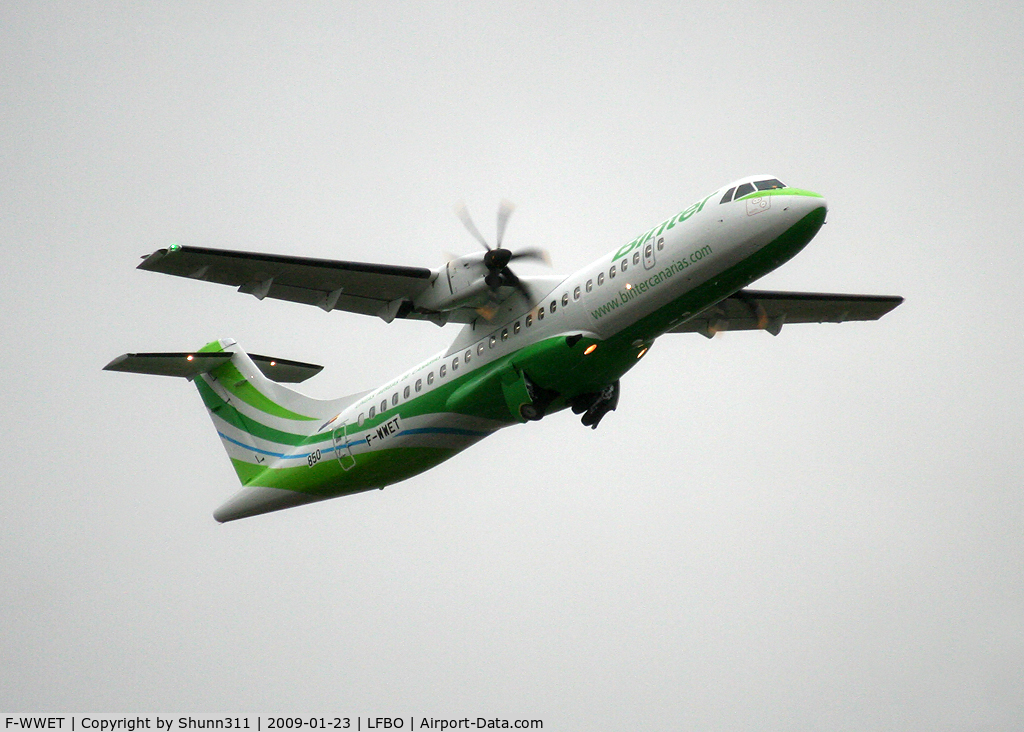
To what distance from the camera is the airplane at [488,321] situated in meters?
13.4

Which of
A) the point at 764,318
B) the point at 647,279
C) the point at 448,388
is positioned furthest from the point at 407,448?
the point at 764,318

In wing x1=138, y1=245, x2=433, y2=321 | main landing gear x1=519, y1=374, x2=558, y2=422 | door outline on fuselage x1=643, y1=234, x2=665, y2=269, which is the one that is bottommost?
main landing gear x1=519, y1=374, x2=558, y2=422

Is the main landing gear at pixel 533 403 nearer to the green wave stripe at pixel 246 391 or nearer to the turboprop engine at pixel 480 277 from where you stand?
the turboprop engine at pixel 480 277

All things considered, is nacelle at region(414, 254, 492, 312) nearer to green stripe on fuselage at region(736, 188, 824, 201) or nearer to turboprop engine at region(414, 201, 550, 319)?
turboprop engine at region(414, 201, 550, 319)

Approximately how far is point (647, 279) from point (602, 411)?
2951 millimetres

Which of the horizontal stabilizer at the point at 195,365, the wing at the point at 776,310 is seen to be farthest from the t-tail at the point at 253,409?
the wing at the point at 776,310

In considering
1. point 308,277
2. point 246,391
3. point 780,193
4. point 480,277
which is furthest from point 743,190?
point 246,391

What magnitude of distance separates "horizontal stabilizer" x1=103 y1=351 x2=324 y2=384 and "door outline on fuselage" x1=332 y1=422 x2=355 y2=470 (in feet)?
9.67

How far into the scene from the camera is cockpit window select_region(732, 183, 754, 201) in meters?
13.3

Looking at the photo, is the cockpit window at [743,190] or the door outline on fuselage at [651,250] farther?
the door outline on fuselage at [651,250]

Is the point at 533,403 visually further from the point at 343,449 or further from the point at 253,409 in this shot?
the point at 253,409

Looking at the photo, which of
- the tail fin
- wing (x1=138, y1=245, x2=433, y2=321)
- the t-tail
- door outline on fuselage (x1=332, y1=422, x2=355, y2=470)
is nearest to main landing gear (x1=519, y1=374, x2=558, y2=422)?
wing (x1=138, y1=245, x2=433, y2=321)

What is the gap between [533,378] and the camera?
1498 cm

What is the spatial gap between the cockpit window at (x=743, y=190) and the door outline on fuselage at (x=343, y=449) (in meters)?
7.64
